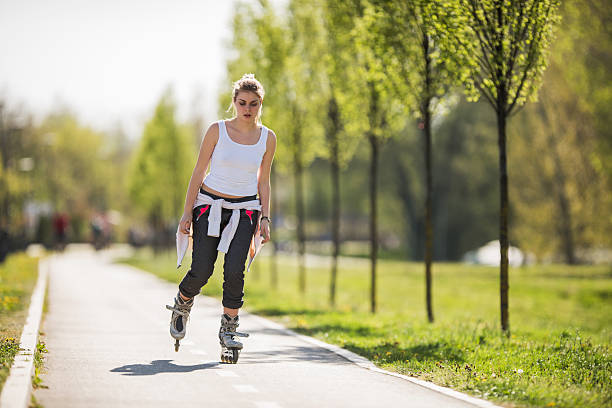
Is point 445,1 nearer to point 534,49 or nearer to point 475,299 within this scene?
point 534,49

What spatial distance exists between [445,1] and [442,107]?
3030 mm

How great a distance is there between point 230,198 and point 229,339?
1.25 meters

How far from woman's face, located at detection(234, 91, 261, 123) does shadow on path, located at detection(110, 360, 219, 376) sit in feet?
7.13

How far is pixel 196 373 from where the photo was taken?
802 centimetres

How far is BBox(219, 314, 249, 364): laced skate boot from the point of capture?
849cm

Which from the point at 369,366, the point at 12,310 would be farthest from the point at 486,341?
the point at 12,310

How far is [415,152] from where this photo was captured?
5028 centimetres

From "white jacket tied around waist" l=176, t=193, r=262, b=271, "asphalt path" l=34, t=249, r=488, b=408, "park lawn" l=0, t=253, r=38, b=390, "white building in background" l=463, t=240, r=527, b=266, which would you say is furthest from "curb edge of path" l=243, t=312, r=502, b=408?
"white building in background" l=463, t=240, r=527, b=266

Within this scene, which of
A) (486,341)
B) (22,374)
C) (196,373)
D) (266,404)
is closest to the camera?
(266,404)

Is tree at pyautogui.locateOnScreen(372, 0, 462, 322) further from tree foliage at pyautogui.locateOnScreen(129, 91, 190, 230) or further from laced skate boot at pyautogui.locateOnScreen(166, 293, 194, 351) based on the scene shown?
tree foliage at pyautogui.locateOnScreen(129, 91, 190, 230)

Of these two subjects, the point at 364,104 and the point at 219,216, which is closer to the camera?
the point at 219,216

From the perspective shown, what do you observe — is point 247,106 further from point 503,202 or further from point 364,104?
point 364,104

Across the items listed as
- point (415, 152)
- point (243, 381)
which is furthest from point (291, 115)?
point (415, 152)

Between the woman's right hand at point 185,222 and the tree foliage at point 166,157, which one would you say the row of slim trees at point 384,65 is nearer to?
the woman's right hand at point 185,222
